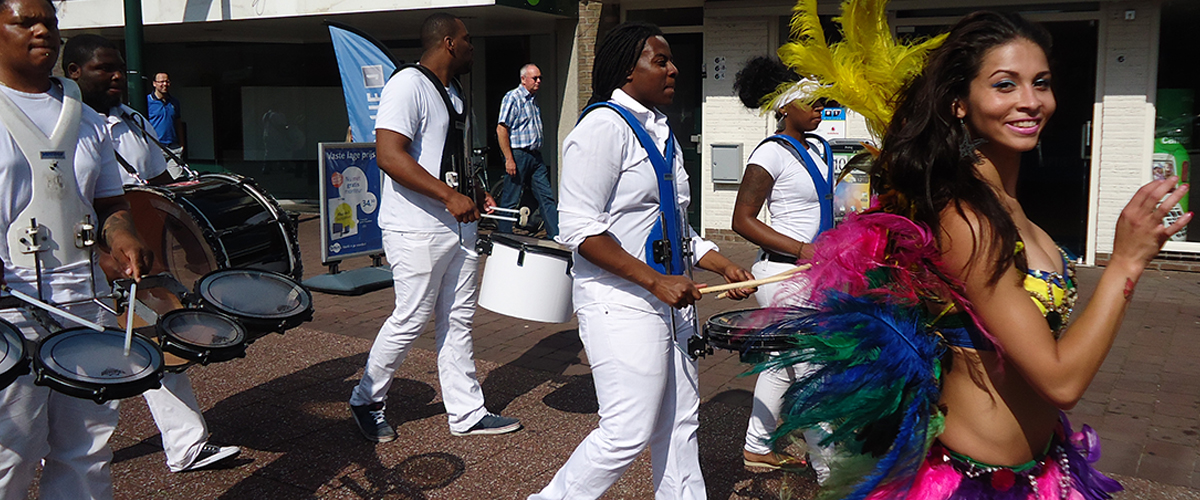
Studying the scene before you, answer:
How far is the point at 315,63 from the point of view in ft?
51.7

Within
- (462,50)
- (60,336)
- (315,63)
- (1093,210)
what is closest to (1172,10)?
(1093,210)

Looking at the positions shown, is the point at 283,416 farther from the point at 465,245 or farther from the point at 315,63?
the point at 315,63

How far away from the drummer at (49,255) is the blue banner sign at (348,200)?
16.4 feet

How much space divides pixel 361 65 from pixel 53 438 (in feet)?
21.4

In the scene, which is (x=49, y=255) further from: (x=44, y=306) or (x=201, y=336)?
(x=201, y=336)

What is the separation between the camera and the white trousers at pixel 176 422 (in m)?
4.25

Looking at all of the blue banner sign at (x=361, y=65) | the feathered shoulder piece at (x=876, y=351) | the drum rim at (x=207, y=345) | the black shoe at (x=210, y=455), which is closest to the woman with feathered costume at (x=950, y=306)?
the feathered shoulder piece at (x=876, y=351)

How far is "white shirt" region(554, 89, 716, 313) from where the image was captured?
10.4 feet

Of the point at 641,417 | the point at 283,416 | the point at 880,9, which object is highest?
the point at 880,9

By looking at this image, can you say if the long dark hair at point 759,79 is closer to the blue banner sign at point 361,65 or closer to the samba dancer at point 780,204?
the samba dancer at point 780,204

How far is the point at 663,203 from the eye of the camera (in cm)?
328

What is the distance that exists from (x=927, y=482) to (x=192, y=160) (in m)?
16.7

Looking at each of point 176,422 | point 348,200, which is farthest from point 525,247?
point 348,200

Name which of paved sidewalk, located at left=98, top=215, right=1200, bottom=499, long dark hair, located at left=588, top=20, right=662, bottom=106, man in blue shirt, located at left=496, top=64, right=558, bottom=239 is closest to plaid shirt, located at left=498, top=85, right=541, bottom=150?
man in blue shirt, located at left=496, top=64, right=558, bottom=239
